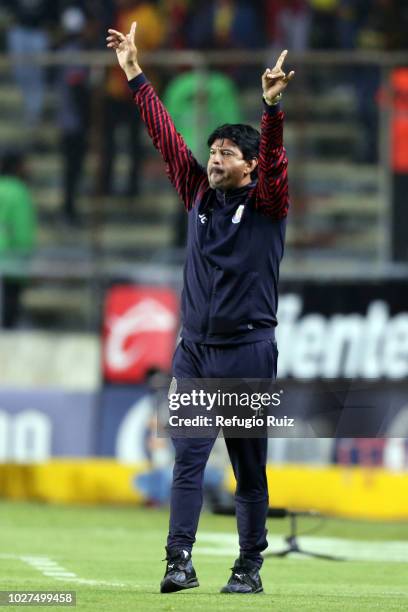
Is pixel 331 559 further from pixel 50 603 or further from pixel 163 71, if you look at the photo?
pixel 163 71

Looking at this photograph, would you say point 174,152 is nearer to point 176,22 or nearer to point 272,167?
point 272,167

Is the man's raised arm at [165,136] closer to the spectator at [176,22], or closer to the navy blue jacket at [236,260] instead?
the navy blue jacket at [236,260]

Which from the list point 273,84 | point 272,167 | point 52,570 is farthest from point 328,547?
point 273,84

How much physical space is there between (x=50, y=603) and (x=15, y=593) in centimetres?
41

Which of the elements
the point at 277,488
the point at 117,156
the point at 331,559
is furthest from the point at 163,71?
the point at 331,559

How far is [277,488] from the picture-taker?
16641mm

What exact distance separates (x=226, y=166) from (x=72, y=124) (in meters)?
9.20

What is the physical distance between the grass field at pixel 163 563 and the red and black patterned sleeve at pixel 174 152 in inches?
73.8

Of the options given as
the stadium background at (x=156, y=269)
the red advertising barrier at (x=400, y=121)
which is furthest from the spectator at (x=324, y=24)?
the red advertising barrier at (x=400, y=121)

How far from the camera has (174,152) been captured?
27.3 ft

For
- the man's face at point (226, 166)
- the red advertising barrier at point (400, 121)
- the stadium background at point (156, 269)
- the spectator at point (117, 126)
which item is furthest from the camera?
the spectator at point (117, 126)

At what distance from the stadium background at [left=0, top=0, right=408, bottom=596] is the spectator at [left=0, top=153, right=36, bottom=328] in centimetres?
3

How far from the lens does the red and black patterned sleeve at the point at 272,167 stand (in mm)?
7801

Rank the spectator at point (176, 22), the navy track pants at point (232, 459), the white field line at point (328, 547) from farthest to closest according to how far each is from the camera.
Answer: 1. the spectator at point (176, 22)
2. the white field line at point (328, 547)
3. the navy track pants at point (232, 459)
